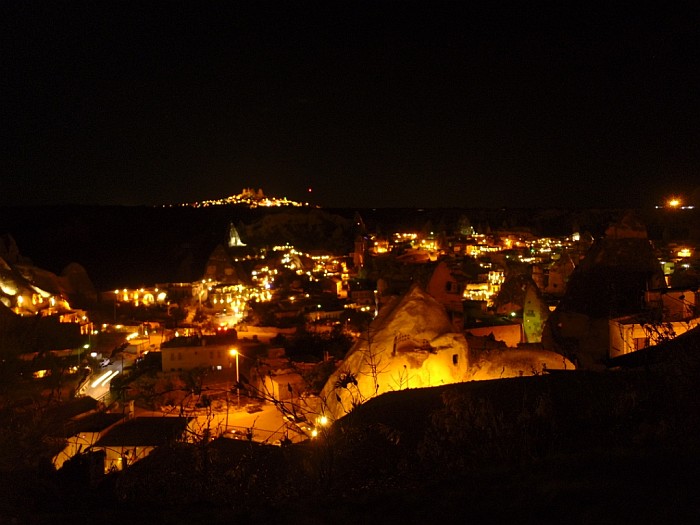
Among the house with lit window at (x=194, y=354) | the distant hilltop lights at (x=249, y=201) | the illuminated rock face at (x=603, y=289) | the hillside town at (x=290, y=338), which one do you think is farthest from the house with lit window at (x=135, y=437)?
the distant hilltop lights at (x=249, y=201)

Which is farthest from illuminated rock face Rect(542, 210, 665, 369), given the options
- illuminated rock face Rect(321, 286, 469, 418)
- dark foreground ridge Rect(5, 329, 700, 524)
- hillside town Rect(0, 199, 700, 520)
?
dark foreground ridge Rect(5, 329, 700, 524)

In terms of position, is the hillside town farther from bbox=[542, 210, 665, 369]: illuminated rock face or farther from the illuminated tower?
the illuminated tower

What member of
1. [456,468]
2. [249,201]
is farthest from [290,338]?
[249,201]

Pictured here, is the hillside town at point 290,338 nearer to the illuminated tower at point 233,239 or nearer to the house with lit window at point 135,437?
the house with lit window at point 135,437

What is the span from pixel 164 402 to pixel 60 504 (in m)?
9.15

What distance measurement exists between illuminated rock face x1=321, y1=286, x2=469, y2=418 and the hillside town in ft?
0.09

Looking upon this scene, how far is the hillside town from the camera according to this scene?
10000 mm

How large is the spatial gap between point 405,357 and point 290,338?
33.2 ft

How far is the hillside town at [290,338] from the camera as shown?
10.0 metres

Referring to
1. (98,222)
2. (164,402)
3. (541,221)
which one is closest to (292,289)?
(164,402)

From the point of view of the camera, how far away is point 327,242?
57.7 metres

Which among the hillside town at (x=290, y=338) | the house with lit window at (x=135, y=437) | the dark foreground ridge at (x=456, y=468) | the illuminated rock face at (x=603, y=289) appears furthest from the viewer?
the illuminated rock face at (x=603, y=289)

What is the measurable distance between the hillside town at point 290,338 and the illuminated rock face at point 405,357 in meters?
0.03

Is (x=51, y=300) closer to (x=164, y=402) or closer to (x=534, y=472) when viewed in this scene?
(x=164, y=402)
